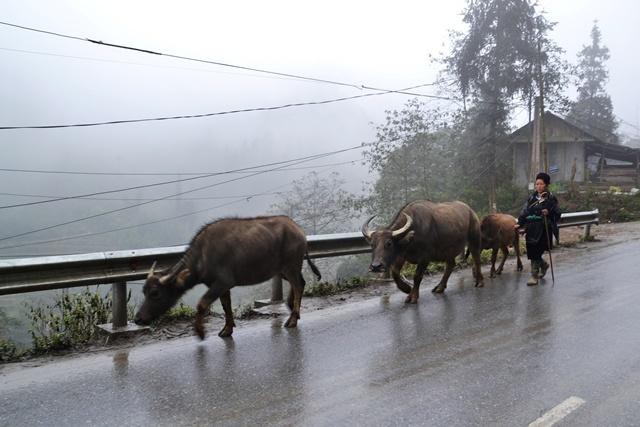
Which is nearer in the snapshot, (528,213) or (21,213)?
(528,213)

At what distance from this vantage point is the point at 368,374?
4.75 m

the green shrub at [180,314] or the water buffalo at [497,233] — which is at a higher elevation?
the water buffalo at [497,233]

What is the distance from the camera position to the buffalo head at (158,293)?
5730 mm

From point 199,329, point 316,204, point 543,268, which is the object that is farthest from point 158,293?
point 316,204

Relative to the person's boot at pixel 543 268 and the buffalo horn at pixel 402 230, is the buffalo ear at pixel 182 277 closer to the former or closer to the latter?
the buffalo horn at pixel 402 230

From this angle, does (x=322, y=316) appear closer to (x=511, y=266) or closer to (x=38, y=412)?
(x=38, y=412)

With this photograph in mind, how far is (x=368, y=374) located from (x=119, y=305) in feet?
10.8

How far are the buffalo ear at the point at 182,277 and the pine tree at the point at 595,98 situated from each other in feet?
177

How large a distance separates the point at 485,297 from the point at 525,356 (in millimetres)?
2959

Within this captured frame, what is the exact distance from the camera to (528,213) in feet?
31.5

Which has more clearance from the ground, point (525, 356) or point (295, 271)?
point (295, 271)

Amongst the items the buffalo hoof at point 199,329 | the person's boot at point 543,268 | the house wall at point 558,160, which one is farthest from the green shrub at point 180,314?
the house wall at point 558,160

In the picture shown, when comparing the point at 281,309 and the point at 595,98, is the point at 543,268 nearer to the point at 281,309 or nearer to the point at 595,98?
the point at 281,309

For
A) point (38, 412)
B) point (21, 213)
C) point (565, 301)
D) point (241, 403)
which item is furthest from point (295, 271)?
point (21, 213)
